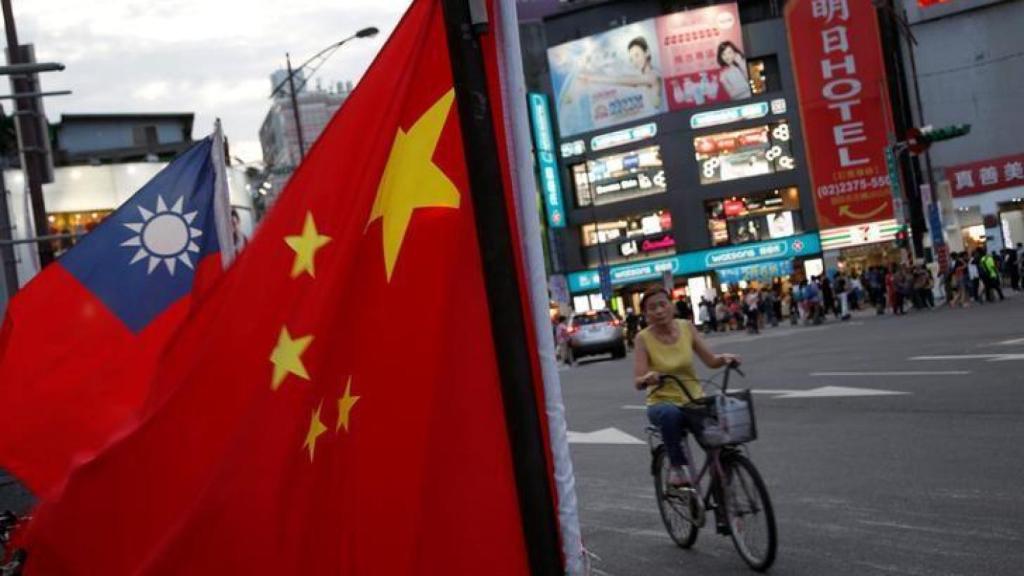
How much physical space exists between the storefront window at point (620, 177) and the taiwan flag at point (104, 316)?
189 feet

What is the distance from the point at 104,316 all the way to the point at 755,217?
191ft

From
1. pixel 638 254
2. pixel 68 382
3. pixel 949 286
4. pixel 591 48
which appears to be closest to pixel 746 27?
pixel 591 48

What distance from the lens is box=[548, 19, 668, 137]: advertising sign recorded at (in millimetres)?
63844

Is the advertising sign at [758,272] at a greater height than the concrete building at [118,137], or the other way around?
the concrete building at [118,137]

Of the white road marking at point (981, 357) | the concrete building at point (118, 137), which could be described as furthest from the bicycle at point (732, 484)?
the concrete building at point (118, 137)

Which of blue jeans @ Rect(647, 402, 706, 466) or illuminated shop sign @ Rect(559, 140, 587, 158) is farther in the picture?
illuminated shop sign @ Rect(559, 140, 587, 158)

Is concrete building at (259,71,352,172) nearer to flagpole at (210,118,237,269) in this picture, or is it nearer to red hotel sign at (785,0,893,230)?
red hotel sign at (785,0,893,230)

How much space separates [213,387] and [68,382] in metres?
2.79

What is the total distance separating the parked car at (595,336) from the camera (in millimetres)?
37688

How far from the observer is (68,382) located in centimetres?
616

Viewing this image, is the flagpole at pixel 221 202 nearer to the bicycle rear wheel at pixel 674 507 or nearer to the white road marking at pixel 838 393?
the bicycle rear wheel at pixel 674 507

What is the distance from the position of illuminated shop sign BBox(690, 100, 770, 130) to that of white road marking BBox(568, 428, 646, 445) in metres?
49.2

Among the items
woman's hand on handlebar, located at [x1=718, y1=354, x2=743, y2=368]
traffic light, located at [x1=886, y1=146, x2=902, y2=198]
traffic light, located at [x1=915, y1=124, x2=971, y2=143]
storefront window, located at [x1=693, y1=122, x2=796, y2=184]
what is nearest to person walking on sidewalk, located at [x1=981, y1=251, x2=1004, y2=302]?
traffic light, located at [x1=915, y1=124, x2=971, y2=143]

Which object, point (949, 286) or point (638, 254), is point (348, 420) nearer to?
point (949, 286)
